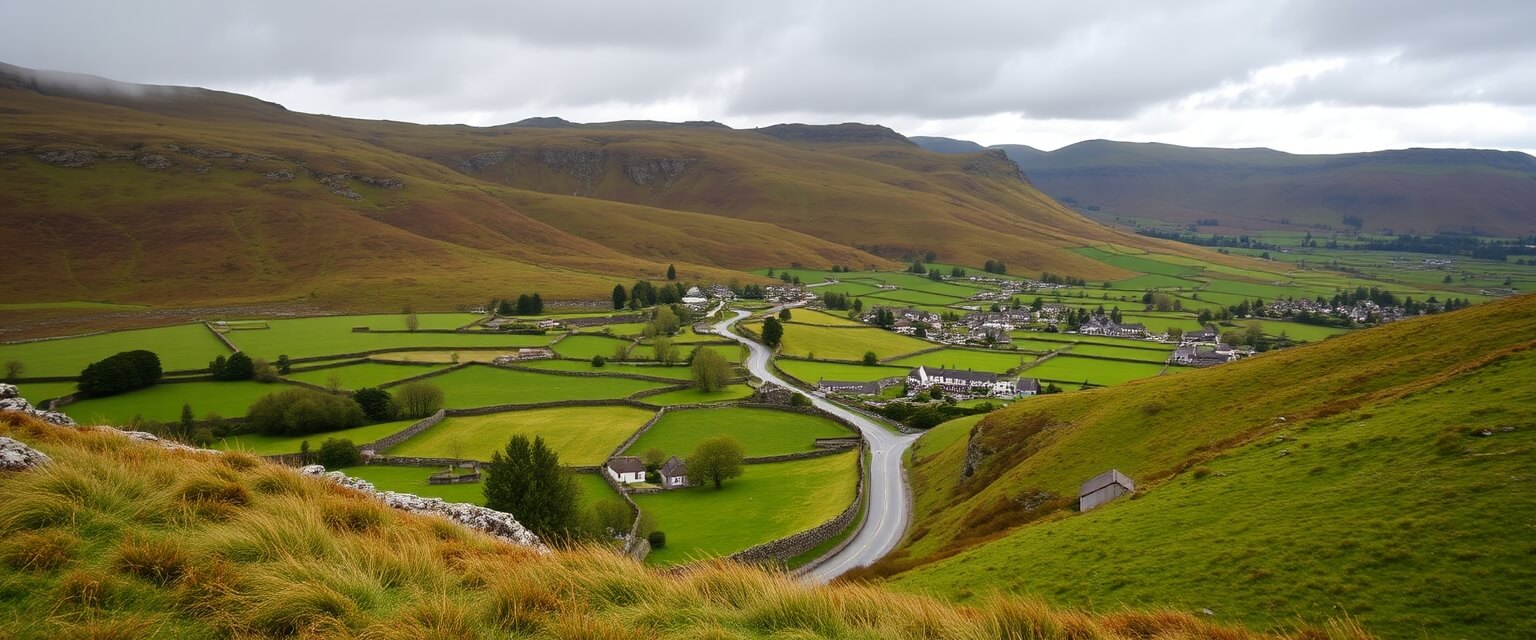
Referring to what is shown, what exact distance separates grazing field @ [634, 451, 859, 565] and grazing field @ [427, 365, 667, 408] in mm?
23863

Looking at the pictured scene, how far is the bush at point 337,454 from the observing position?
45.7 meters

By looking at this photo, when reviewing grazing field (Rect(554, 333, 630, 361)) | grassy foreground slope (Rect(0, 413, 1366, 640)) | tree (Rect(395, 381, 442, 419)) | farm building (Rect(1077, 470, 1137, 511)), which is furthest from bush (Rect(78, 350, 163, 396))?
farm building (Rect(1077, 470, 1137, 511))

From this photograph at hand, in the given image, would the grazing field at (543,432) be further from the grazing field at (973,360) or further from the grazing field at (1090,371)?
the grazing field at (1090,371)

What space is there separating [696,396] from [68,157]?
192648 mm

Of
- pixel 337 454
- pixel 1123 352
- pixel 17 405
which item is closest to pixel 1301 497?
pixel 17 405

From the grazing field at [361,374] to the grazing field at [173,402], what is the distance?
11.4 feet

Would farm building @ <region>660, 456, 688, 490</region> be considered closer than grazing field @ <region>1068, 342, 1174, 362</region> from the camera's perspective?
Yes

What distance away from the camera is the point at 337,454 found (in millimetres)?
45844

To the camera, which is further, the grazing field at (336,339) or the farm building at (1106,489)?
the grazing field at (336,339)

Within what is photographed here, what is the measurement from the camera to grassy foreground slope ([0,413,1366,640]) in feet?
22.2

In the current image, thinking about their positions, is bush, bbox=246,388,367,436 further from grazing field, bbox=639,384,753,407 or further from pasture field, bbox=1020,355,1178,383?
pasture field, bbox=1020,355,1178,383

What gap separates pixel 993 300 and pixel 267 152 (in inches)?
7871

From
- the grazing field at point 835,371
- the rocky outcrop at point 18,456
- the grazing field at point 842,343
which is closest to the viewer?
the rocky outcrop at point 18,456

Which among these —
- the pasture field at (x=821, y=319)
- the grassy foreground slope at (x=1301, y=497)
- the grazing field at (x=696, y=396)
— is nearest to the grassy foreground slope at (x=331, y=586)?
the grassy foreground slope at (x=1301, y=497)
